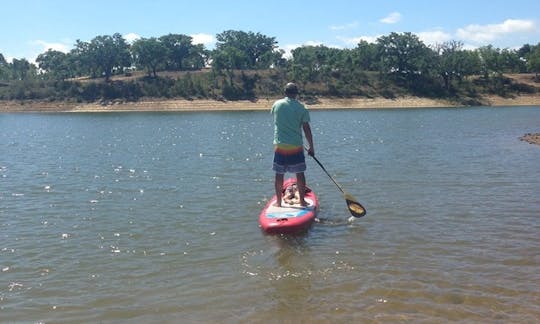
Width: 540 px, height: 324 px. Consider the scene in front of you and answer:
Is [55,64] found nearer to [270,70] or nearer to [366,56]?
[270,70]

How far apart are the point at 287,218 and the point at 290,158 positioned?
1.45 meters

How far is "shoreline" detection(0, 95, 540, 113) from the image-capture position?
292 feet

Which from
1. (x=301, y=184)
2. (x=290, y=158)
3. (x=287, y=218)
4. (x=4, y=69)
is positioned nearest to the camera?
(x=287, y=218)

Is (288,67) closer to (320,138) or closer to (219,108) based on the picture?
(219,108)

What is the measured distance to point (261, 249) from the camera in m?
9.48

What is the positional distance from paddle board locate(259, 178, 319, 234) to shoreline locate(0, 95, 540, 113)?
76048 millimetres

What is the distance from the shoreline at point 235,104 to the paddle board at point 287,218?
7605 centimetres

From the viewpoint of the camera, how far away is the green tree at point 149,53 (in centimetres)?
11231

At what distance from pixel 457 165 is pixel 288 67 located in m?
92.7

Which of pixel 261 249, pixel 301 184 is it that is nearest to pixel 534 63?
pixel 301 184

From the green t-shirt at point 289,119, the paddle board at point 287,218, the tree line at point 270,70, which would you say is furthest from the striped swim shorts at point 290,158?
the tree line at point 270,70

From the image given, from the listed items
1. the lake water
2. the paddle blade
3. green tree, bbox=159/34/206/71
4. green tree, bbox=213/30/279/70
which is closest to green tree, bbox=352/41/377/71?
green tree, bbox=213/30/279/70

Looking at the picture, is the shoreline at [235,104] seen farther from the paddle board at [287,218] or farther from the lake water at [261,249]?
the paddle board at [287,218]

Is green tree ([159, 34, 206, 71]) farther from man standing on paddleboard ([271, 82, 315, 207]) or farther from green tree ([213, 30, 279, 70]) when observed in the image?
man standing on paddleboard ([271, 82, 315, 207])
